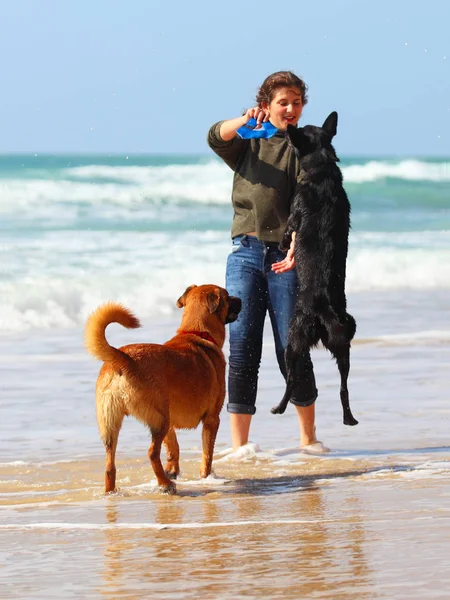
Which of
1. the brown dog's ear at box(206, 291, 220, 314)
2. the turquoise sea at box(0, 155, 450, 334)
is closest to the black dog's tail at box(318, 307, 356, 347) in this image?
the brown dog's ear at box(206, 291, 220, 314)

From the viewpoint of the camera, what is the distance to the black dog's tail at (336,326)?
5.12 m

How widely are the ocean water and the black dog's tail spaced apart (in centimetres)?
63

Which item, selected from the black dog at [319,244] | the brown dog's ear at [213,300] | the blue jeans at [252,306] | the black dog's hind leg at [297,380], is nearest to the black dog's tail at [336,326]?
the black dog at [319,244]

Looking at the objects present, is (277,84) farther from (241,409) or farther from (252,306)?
Answer: (241,409)

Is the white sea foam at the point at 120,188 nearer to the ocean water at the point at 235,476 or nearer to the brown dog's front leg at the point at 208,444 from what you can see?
the ocean water at the point at 235,476

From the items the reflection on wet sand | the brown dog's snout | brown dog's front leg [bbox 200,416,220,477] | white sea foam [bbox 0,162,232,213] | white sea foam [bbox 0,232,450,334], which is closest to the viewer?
the reflection on wet sand

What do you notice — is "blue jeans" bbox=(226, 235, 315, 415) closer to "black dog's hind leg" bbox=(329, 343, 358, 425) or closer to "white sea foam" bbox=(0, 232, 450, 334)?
"black dog's hind leg" bbox=(329, 343, 358, 425)

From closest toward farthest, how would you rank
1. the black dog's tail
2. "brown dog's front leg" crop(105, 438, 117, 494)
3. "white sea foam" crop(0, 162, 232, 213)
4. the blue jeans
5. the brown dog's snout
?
"brown dog's front leg" crop(105, 438, 117, 494)
the black dog's tail
the brown dog's snout
the blue jeans
"white sea foam" crop(0, 162, 232, 213)

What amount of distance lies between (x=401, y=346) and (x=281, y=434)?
3028mm

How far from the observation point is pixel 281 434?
21.1 feet

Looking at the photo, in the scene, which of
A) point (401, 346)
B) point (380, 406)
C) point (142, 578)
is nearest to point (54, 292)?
point (401, 346)

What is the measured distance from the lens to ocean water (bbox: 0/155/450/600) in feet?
11.0

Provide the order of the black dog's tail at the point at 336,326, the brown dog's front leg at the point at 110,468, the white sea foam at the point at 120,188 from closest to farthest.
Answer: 1. the brown dog's front leg at the point at 110,468
2. the black dog's tail at the point at 336,326
3. the white sea foam at the point at 120,188

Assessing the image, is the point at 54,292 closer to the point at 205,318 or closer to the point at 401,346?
the point at 401,346
